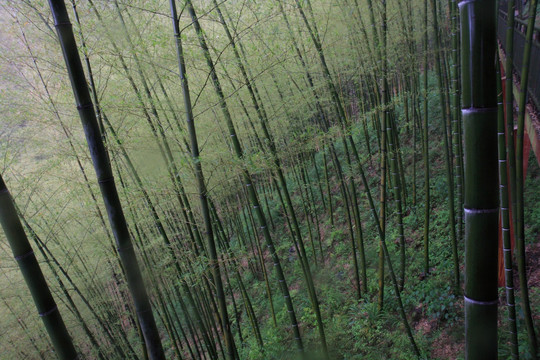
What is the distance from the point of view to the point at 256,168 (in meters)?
3.23

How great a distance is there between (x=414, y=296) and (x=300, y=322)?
233 centimetres

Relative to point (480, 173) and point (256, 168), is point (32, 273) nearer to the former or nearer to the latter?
point (480, 173)

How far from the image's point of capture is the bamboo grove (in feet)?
4.28

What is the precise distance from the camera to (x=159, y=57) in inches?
125

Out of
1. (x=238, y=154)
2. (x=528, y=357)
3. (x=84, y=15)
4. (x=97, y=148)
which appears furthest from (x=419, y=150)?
(x=97, y=148)

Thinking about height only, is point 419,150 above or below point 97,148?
below

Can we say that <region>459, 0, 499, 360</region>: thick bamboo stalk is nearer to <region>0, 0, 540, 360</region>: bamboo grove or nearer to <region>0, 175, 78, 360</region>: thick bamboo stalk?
<region>0, 0, 540, 360</region>: bamboo grove

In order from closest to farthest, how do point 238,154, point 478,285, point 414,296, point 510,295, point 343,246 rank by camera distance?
1. point 478,285
2. point 510,295
3. point 238,154
4. point 414,296
5. point 343,246

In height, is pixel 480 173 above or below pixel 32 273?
above

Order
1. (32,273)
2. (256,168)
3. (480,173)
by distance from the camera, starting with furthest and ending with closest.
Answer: (256,168) < (32,273) < (480,173)

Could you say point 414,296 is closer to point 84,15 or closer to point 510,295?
point 510,295

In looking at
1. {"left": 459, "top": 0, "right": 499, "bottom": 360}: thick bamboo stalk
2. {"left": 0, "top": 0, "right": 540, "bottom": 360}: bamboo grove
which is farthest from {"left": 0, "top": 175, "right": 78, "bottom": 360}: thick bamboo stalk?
{"left": 459, "top": 0, "right": 499, "bottom": 360}: thick bamboo stalk

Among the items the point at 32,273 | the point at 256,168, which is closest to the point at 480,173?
the point at 32,273

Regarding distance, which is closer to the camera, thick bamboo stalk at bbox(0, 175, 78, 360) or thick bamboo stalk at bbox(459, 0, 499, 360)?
thick bamboo stalk at bbox(459, 0, 499, 360)
